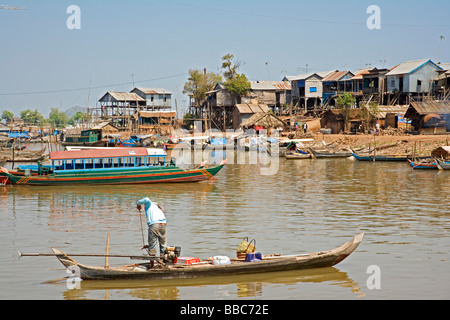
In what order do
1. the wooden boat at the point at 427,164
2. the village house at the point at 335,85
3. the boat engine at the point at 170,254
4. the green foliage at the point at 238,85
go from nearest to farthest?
the boat engine at the point at 170,254, the wooden boat at the point at 427,164, the village house at the point at 335,85, the green foliage at the point at 238,85

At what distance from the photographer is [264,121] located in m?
57.5

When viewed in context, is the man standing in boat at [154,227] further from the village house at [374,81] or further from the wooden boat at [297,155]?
the village house at [374,81]

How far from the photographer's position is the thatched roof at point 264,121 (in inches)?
2256

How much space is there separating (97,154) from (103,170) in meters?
0.84

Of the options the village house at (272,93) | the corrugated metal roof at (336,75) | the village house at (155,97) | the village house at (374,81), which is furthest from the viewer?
the village house at (155,97)

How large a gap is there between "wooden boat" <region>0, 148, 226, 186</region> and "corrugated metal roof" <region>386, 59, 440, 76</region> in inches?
1354

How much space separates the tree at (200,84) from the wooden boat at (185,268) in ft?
202

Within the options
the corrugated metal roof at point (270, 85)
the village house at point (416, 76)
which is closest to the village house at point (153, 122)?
the corrugated metal roof at point (270, 85)

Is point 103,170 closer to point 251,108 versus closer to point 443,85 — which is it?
point 443,85

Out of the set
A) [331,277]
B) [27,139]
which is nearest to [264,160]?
[331,277]

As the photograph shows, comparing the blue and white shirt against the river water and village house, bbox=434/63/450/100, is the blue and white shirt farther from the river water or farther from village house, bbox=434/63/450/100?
village house, bbox=434/63/450/100

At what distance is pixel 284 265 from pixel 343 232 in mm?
4925

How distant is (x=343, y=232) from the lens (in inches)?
627
